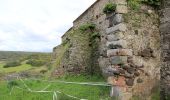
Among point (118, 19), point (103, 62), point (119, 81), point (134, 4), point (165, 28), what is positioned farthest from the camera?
point (103, 62)

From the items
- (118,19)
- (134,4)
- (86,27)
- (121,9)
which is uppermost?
(86,27)

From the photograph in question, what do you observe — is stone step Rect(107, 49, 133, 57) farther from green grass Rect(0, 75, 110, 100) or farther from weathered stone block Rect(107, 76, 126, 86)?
green grass Rect(0, 75, 110, 100)

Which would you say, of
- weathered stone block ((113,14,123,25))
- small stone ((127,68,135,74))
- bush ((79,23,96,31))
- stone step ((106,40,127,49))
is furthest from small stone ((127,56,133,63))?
bush ((79,23,96,31))

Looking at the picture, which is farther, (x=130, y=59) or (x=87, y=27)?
(x=87, y=27)

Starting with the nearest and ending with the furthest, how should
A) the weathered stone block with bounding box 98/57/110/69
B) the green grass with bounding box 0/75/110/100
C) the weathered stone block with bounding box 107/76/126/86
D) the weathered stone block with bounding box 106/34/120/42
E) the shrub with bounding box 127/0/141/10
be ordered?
1. the weathered stone block with bounding box 107/76/126/86
2. the weathered stone block with bounding box 106/34/120/42
3. the shrub with bounding box 127/0/141/10
4. the green grass with bounding box 0/75/110/100
5. the weathered stone block with bounding box 98/57/110/69

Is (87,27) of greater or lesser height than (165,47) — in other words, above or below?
above

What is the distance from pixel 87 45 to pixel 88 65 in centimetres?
104

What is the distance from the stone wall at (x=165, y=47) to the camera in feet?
30.3

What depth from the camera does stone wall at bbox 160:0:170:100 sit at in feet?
30.3

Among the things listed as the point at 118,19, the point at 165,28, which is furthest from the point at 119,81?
the point at 165,28

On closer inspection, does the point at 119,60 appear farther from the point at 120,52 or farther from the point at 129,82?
the point at 129,82

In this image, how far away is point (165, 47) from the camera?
9484 millimetres

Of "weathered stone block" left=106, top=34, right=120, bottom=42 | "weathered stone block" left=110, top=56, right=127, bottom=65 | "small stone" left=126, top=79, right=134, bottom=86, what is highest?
"weathered stone block" left=106, top=34, right=120, bottom=42

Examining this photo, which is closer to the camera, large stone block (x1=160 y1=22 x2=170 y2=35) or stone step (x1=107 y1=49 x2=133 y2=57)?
stone step (x1=107 y1=49 x2=133 y2=57)
